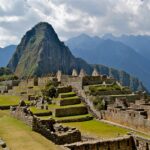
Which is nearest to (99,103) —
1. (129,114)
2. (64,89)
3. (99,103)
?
(99,103)

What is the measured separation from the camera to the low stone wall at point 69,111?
2127 inches

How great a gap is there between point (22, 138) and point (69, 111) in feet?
115

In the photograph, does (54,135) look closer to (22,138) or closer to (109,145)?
(22,138)

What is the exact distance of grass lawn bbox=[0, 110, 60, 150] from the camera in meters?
18.5

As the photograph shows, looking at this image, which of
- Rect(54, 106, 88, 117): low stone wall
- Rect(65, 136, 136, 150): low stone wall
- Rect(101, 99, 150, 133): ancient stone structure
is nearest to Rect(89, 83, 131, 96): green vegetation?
Rect(54, 106, 88, 117): low stone wall

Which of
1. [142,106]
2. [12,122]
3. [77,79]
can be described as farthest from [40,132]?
[77,79]

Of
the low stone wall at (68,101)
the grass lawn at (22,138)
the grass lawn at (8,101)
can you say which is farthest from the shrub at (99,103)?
the grass lawn at (22,138)

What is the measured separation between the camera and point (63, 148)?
61.6 ft

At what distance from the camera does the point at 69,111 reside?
2156 inches

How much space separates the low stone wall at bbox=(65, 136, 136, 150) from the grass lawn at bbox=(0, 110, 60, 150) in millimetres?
1306

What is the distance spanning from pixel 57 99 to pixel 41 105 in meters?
2.74

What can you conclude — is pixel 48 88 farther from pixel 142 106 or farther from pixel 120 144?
pixel 120 144

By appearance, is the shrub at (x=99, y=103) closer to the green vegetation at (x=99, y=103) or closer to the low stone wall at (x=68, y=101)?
the green vegetation at (x=99, y=103)

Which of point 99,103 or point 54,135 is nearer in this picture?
point 54,135
